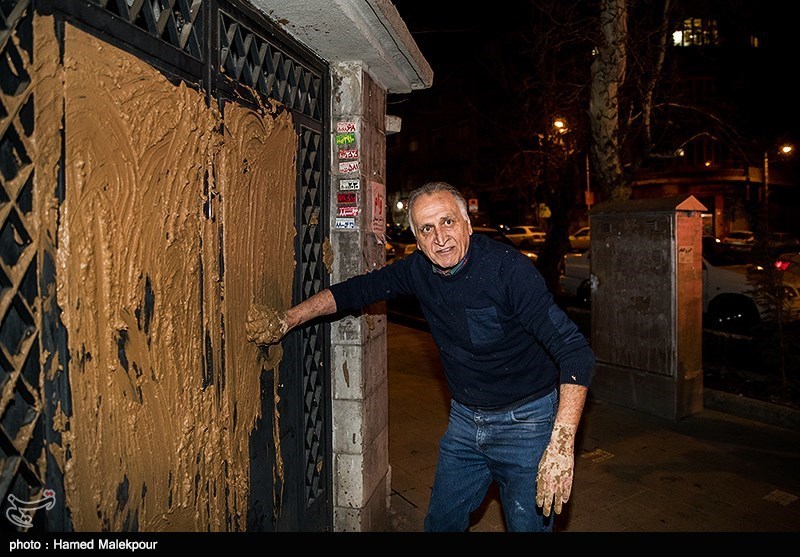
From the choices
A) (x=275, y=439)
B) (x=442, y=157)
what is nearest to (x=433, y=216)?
(x=275, y=439)

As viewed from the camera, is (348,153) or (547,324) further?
(348,153)

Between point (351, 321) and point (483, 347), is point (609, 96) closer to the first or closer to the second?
point (351, 321)

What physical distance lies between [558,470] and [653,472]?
3.06m

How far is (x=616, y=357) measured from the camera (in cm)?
662

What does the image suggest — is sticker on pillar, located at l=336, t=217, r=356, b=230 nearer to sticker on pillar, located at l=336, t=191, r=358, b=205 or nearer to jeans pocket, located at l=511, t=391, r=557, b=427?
sticker on pillar, located at l=336, t=191, r=358, b=205

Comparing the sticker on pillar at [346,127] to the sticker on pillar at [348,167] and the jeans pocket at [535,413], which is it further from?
the jeans pocket at [535,413]

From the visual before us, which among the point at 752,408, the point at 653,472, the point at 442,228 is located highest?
the point at 442,228

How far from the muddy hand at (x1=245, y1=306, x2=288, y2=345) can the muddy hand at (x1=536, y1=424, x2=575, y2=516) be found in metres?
1.39

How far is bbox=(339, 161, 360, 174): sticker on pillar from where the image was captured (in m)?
3.60

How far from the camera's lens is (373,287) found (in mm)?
3164

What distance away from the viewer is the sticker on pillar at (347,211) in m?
3.61

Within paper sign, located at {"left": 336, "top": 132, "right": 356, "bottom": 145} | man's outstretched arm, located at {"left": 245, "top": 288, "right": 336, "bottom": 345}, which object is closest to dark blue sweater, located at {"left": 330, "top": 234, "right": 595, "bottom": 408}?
man's outstretched arm, located at {"left": 245, "top": 288, "right": 336, "bottom": 345}

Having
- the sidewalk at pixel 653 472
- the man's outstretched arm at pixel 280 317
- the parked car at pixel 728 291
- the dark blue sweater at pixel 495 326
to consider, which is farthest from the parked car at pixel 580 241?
the man's outstretched arm at pixel 280 317

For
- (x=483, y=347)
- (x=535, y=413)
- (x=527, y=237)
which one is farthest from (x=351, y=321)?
(x=527, y=237)
